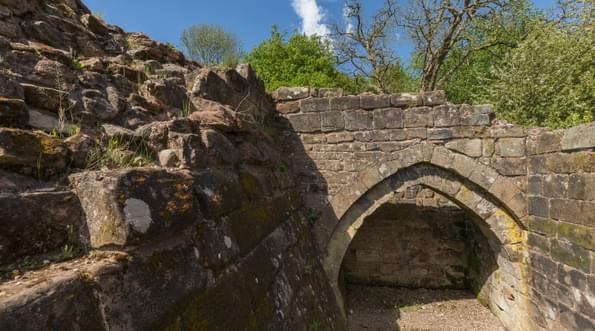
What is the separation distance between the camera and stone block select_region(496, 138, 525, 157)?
412 cm

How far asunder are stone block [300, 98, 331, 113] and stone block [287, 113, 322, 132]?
83 millimetres

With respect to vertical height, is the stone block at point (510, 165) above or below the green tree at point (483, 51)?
below

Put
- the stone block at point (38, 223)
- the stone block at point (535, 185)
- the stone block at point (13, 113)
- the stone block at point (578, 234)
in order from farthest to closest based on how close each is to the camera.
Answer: the stone block at point (535, 185), the stone block at point (578, 234), the stone block at point (13, 113), the stone block at point (38, 223)

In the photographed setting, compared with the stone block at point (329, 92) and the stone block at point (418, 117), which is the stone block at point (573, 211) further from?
the stone block at point (329, 92)

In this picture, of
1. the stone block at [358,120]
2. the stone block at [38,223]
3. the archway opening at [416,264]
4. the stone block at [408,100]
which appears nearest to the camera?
the stone block at [38,223]

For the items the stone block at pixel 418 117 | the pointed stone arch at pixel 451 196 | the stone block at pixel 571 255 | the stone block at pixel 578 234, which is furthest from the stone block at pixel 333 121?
the stone block at pixel 571 255

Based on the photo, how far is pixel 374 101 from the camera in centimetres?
446

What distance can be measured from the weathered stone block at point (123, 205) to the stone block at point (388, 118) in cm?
376

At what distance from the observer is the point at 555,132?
12.0ft

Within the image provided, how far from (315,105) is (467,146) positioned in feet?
8.03

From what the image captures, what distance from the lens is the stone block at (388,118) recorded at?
4.42 m

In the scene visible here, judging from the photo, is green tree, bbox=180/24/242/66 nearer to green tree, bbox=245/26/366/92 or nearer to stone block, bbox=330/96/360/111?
green tree, bbox=245/26/366/92

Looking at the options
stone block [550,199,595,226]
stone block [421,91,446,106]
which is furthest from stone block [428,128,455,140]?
stone block [550,199,595,226]

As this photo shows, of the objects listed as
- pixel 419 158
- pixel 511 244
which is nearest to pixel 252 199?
pixel 419 158
